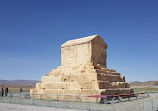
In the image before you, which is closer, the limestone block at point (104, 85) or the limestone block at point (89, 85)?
the limestone block at point (89, 85)

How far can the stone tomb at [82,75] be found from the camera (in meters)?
15.1

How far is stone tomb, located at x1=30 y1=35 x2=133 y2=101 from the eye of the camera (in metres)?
15.1

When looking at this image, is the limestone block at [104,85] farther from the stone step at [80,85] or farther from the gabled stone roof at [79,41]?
the gabled stone roof at [79,41]

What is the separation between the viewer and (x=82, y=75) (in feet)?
52.0

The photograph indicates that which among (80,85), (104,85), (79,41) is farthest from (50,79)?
(104,85)

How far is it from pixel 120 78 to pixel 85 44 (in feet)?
16.8

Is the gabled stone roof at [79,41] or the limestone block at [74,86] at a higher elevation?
the gabled stone roof at [79,41]

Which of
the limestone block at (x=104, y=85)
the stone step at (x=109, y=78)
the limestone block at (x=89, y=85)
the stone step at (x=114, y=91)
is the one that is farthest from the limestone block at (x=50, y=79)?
the stone step at (x=114, y=91)

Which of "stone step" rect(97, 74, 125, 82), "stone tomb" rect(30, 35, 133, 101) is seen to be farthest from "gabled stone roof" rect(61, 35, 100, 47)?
"stone step" rect(97, 74, 125, 82)

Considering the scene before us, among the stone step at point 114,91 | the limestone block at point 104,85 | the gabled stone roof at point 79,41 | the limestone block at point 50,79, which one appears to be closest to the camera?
the stone step at point 114,91

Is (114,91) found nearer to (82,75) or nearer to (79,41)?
(82,75)

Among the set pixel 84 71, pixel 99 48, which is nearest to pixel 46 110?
pixel 84 71

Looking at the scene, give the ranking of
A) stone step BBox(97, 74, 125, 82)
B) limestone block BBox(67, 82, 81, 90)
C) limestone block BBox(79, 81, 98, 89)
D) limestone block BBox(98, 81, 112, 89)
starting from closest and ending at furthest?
limestone block BBox(79, 81, 98, 89)
limestone block BBox(98, 81, 112, 89)
limestone block BBox(67, 82, 81, 90)
stone step BBox(97, 74, 125, 82)

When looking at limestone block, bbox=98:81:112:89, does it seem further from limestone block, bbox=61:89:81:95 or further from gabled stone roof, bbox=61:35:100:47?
gabled stone roof, bbox=61:35:100:47
